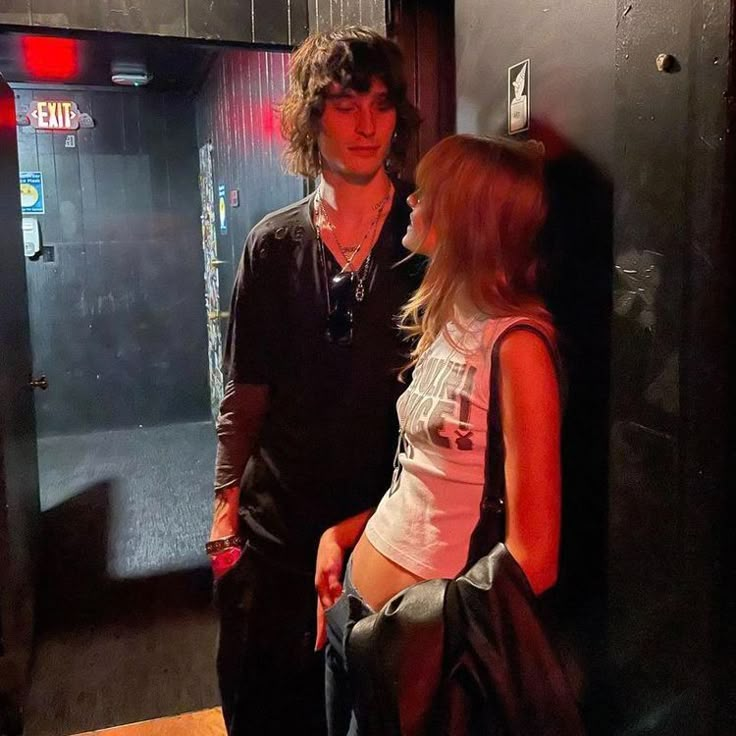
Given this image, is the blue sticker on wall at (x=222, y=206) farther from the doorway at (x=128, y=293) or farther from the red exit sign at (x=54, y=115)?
the red exit sign at (x=54, y=115)

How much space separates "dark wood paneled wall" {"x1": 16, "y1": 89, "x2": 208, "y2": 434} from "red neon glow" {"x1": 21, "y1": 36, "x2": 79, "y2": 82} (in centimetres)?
34

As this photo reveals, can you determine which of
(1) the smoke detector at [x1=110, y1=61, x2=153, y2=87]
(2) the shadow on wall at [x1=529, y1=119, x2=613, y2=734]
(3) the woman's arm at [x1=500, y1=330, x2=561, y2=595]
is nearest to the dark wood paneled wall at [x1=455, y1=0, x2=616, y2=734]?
(2) the shadow on wall at [x1=529, y1=119, x2=613, y2=734]

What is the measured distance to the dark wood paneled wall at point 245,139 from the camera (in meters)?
3.27

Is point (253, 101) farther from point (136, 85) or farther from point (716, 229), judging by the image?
point (716, 229)

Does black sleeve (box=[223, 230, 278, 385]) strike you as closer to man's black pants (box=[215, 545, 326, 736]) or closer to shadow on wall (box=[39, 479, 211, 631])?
man's black pants (box=[215, 545, 326, 736])

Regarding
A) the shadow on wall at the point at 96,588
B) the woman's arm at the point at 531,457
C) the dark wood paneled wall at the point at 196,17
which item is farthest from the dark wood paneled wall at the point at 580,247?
the shadow on wall at the point at 96,588

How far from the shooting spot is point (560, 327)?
1.14 metres

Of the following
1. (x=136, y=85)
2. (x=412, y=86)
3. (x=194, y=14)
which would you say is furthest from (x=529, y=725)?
(x=136, y=85)

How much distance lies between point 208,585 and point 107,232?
127 inches

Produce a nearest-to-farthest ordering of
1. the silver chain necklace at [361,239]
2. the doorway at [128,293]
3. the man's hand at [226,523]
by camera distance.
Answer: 1. the silver chain necklace at [361,239]
2. the man's hand at [226,523]
3. the doorway at [128,293]

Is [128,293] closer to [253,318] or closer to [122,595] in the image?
[122,595]

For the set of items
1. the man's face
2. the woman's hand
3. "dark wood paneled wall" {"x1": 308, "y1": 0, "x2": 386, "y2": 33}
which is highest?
"dark wood paneled wall" {"x1": 308, "y1": 0, "x2": 386, "y2": 33}

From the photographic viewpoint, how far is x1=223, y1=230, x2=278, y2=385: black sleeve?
59.6 inches

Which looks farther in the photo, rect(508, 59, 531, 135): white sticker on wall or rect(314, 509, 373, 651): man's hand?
rect(314, 509, 373, 651): man's hand
